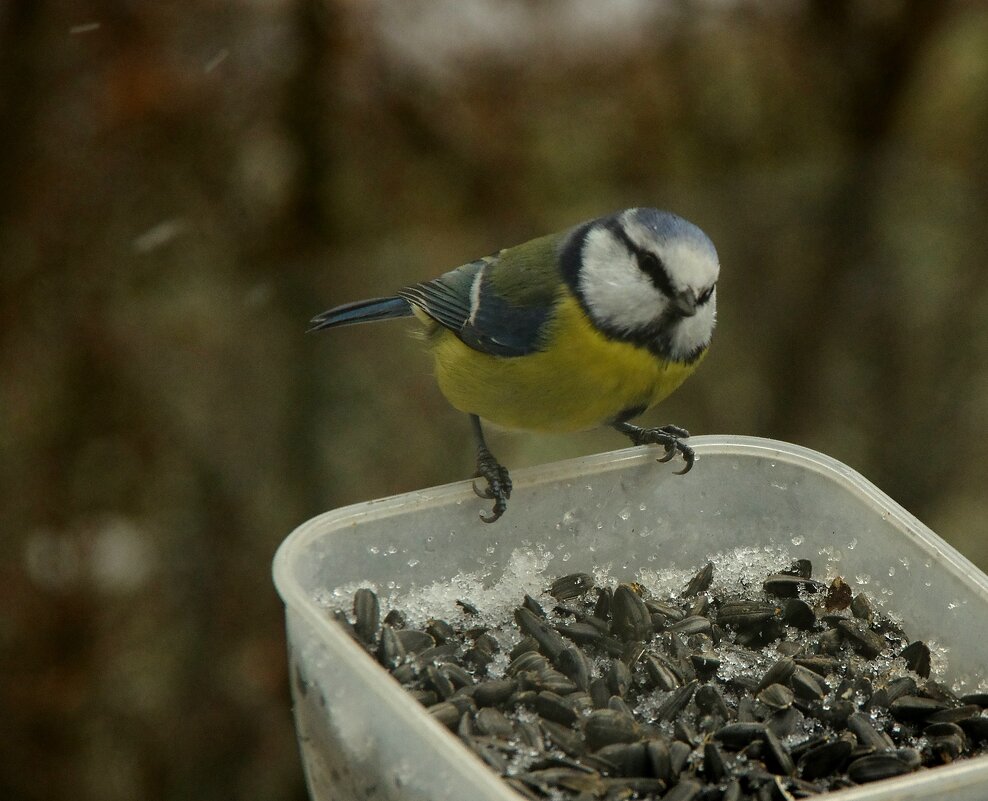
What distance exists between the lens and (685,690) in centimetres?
147

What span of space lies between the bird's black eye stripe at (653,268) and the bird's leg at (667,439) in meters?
0.21

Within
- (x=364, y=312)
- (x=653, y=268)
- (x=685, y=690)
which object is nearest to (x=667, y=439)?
(x=653, y=268)

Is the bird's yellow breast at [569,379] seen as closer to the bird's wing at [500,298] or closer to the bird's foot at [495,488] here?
the bird's wing at [500,298]

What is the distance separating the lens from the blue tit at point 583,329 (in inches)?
67.5

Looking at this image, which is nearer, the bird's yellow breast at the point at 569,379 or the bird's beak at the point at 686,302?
the bird's beak at the point at 686,302

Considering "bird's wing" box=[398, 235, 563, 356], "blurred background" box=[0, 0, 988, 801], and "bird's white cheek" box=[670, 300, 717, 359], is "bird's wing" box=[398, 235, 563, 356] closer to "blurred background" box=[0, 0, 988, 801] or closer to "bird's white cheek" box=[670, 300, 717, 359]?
"bird's white cheek" box=[670, 300, 717, 359]

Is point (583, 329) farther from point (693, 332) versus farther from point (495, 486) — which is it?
point (495, 486)

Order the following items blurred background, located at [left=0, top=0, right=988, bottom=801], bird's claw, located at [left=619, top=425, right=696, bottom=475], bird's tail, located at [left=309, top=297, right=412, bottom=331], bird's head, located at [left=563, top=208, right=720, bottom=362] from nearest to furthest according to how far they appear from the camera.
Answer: bird's head, located at [left=563, top=208, right=720, bottom=362] → bird's claw, located at [left=619, top=425, right=696, bottom=475] → bird's tail, located at [left=309, top=297, right=412, bottom=331] → blurred background, located at [left=0, top=0, right=988, bottom=801]

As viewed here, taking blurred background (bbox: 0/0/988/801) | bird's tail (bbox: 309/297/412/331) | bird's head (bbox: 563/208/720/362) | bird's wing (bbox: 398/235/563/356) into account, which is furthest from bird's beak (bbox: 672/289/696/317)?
blurred background (bbox: 0/0/988/801)

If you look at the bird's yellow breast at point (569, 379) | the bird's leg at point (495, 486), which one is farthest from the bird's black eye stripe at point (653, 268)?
the bird's leg at point (495, 486)

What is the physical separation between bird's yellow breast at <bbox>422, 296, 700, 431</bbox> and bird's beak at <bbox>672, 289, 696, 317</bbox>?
127 mm

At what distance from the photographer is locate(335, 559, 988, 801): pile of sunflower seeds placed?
133cm

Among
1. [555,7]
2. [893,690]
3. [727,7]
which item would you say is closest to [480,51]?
[555,7]

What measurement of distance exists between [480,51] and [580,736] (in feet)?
4.65
